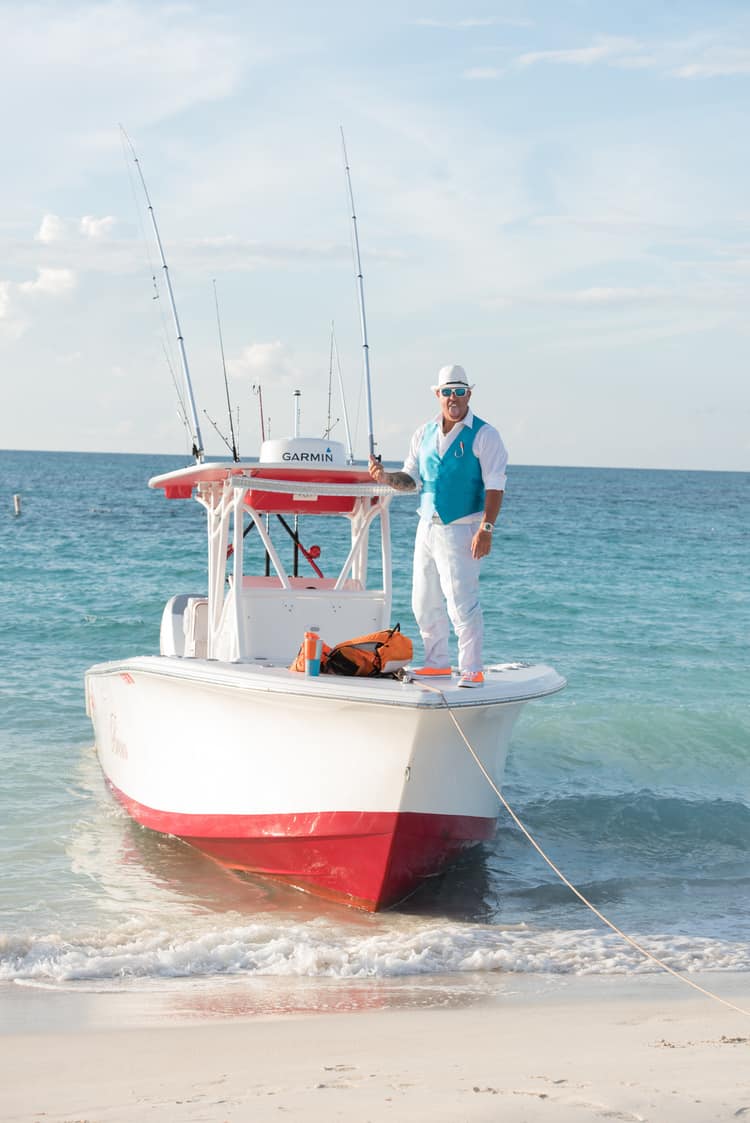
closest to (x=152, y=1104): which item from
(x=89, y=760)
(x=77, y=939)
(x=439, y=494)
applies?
(x=77, y=939)

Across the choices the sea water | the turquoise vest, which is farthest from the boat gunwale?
the sea water

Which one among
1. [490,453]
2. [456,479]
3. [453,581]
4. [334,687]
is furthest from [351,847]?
[490,453]

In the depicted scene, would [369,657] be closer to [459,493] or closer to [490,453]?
[459,493]

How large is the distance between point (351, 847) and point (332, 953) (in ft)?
2.23

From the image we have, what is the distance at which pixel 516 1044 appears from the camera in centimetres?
461

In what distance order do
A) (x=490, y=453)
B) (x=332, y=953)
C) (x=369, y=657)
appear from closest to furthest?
(x=332, y=953) → (x=490, y=453) → (x=369, y=657)

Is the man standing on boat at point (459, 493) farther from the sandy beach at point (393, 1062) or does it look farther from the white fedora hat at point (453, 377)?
the sandy beach at point (393, 1062)

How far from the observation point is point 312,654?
21.0 feet

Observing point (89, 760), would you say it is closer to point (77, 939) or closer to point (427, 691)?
point (77, 939)

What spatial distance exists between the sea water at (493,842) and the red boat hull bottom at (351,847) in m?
0.14

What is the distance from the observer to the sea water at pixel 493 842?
5.90 metres

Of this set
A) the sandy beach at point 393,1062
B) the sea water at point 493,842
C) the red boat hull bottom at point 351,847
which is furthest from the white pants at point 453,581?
the sandy beach at point 393,1062

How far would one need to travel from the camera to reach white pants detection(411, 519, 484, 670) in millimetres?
6363

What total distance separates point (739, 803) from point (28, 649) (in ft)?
30.3
